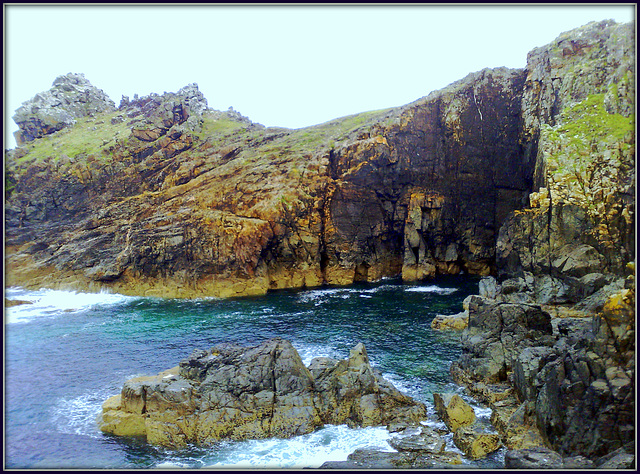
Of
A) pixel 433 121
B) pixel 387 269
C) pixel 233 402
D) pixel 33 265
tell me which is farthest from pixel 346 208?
pixel 33 265

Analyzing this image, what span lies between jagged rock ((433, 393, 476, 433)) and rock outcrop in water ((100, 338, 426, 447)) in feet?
4.94

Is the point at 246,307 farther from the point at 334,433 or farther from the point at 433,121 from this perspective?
the point at 433,121

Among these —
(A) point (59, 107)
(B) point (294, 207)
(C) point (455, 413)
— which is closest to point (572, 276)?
(C) point (455, 413)

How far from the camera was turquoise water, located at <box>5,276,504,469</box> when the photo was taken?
23500 millimetres

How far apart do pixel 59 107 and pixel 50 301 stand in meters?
69.5

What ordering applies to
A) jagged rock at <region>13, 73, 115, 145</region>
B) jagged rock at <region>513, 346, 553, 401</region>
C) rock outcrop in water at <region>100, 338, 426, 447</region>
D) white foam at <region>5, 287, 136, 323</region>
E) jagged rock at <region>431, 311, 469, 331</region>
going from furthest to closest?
jagged rock at <region>13, 73, 115, 145</region>, white foam at <region>5, 287, 136, 323</region>, jagged rock at <region>431, 311, 469, 331</region>, rock outcrop in water at <region>100, 338, 426, 447</region>, jagged rock at <region>513, 346, 553, 401</region>

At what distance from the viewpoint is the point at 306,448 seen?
924 inches

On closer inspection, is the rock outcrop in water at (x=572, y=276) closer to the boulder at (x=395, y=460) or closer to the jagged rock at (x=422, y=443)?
the boulder at (x=395, y=460)

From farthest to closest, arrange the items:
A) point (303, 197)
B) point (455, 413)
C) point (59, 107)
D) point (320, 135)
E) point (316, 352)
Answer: point (59, 107) → point (320, 135) → point (303, 197) → point (316, 352) → point (455, 413)

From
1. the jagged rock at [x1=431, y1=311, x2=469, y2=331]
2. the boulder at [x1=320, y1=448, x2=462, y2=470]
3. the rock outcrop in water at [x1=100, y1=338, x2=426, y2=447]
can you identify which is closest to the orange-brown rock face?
the jagged rock at [x1=431, y1=311, x2=469, y2=331]

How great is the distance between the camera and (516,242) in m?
55.3

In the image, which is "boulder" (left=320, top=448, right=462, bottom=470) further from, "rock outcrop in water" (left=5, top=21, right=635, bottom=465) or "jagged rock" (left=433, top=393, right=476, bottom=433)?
"rock outcrop in water" (left=5, top=21, right=635, bottom=465)

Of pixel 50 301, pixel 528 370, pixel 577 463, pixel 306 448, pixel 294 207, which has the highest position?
pixel 294 207

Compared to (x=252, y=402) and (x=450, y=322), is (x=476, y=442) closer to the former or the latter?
(x=252, y=402)
